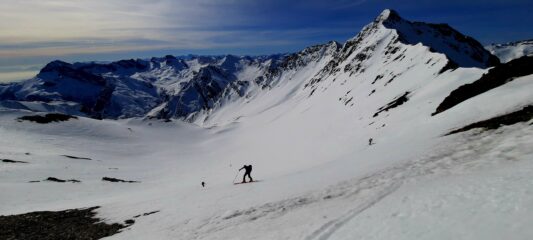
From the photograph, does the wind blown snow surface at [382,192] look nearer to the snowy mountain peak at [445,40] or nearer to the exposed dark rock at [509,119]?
the exposed dark rock at [509,119]

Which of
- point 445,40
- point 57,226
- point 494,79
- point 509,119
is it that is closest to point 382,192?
point 509,119

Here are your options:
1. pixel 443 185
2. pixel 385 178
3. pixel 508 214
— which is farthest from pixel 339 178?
pixel 508 214

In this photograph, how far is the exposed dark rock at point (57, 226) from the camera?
25297mm

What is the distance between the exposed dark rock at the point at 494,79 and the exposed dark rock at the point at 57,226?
96.7ft

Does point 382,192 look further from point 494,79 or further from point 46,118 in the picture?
point 46,118

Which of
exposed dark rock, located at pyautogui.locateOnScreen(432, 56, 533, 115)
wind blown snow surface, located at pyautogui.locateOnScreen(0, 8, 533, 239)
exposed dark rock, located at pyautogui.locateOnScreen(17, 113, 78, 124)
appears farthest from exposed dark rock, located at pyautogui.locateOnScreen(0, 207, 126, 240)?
exposed dark rock, located at pyautogui.locateOnScreen(17, 113, 78, 124)

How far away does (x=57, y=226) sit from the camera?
28.0 m

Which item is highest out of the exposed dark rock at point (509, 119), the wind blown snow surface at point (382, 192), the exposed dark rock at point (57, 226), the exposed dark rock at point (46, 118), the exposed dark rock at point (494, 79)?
the exposed dark rock at point (494, 79)

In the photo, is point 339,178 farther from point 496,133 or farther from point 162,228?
point 162,228

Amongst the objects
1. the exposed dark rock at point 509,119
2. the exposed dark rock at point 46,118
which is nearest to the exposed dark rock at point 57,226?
the exposed dark rock at point 509,119

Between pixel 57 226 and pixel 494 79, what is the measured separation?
1398 inches

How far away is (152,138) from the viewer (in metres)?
125

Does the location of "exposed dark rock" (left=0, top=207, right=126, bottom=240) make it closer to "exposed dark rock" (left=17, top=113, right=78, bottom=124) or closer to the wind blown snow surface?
the wind blown snow surface

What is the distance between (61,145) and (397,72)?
72.8 metres
